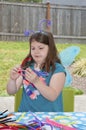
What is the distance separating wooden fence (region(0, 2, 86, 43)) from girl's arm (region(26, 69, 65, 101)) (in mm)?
8851

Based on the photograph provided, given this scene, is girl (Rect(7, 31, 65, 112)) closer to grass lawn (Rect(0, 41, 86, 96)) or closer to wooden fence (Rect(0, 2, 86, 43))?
grass lawn (Rect(0, 41, 86, 96))

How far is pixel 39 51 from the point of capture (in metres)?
2.46

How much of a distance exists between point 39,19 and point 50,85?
9.47m

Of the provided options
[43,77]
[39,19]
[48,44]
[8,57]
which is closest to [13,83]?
[43,77]

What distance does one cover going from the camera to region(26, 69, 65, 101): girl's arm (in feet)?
7.10

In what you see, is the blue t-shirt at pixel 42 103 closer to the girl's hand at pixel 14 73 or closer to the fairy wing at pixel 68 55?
the girl's hand at pixel 14 73

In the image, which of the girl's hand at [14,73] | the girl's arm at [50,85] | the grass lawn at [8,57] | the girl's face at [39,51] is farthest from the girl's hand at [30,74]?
the grass lawn at [8,57]

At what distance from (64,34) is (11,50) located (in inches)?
142

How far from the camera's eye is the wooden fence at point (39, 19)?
11.5m

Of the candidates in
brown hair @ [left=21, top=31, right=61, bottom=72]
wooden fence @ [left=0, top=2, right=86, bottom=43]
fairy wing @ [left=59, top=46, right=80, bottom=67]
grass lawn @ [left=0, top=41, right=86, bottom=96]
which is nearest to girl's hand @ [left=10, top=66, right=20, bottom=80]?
brown hair @ [left=21, top=31, right=61, bottom=72]

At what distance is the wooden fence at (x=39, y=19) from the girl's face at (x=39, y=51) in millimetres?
8803

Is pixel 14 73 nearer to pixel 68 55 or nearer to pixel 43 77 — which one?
pixel 43 77

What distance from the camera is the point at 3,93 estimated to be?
19.0 feet

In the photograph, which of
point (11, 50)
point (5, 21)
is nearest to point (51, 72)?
point (11, 50)
